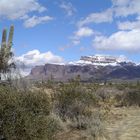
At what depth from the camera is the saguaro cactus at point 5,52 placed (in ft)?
68.0

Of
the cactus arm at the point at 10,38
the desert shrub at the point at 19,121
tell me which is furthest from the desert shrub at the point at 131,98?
the desert shrub at the point at 19,121

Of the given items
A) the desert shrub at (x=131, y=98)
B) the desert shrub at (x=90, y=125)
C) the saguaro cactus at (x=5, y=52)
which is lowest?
the desert shrub at (x=90, y=125)

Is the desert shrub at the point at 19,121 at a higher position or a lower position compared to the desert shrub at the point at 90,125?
higher

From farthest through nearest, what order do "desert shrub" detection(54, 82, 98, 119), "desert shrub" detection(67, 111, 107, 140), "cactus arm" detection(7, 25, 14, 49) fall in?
"cactus arm" detection(7, 25, 14, 49) < "desert shrub" detection(54, 82, 98, 119) < "desert shrub" detection(67, 111, 107, 140)

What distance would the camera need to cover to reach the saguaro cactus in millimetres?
20731

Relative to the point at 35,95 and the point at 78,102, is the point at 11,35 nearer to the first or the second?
the point at 78,102

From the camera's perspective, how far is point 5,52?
20625 mm

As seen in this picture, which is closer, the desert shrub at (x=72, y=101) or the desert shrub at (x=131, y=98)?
the desert shrub at (x=72, y=101)

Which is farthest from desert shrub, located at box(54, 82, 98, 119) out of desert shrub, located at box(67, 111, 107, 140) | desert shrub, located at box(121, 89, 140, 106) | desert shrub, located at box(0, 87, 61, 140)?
desert shrub, located at box(121, 89, 140, 106)

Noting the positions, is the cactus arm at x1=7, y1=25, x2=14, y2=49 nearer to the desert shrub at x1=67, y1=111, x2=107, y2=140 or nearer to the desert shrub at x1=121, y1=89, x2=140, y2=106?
the desert shrub at x1=67, y1=111, x2=107, y2=140

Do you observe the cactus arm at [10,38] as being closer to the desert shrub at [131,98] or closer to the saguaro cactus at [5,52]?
the saguaro cactus at [5,52]

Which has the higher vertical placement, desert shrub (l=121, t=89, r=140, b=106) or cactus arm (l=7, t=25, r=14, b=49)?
cactus arm (l=7, t=25, r=14, b=49)

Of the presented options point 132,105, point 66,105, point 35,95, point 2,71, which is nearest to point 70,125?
point 66,105

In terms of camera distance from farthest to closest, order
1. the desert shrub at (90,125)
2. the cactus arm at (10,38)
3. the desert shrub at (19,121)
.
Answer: the cactus arm at (10,38), the desert shrub at (90,125), the desert shrub at (19,121)
